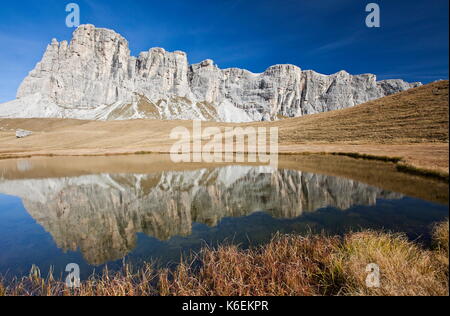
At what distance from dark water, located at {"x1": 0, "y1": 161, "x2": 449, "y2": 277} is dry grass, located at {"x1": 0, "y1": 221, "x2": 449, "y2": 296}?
1.94 m

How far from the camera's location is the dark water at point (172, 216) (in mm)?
9500

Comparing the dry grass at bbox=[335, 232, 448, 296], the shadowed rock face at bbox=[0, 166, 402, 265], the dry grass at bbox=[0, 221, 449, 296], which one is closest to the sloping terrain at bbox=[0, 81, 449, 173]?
the shadowed rock face at bbox=[0, 166, 402, 265]

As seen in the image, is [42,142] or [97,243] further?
[42,142]

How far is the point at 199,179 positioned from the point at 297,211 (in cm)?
1288

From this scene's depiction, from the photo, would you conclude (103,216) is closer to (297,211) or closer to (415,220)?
(297,211)

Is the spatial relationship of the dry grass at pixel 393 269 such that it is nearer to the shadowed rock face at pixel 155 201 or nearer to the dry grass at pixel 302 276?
the dry grass at pixel 302 276

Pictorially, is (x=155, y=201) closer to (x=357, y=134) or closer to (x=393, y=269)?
(x=393, y=269)

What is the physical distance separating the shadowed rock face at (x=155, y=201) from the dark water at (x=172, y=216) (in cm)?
6

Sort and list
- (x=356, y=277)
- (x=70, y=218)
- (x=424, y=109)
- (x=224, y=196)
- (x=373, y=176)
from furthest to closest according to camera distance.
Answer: (x=424, y=109)
(x=373, y=176)
(x=224, y=196)
(x=70, y=218)
(x=356, y=277)

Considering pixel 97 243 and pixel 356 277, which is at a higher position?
pixel 356 277

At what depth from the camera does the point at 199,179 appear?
79.9ft

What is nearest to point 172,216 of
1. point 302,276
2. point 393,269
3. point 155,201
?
point 155,201

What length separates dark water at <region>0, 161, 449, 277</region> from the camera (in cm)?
950

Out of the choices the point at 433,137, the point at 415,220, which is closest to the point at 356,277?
the point at 415,220
